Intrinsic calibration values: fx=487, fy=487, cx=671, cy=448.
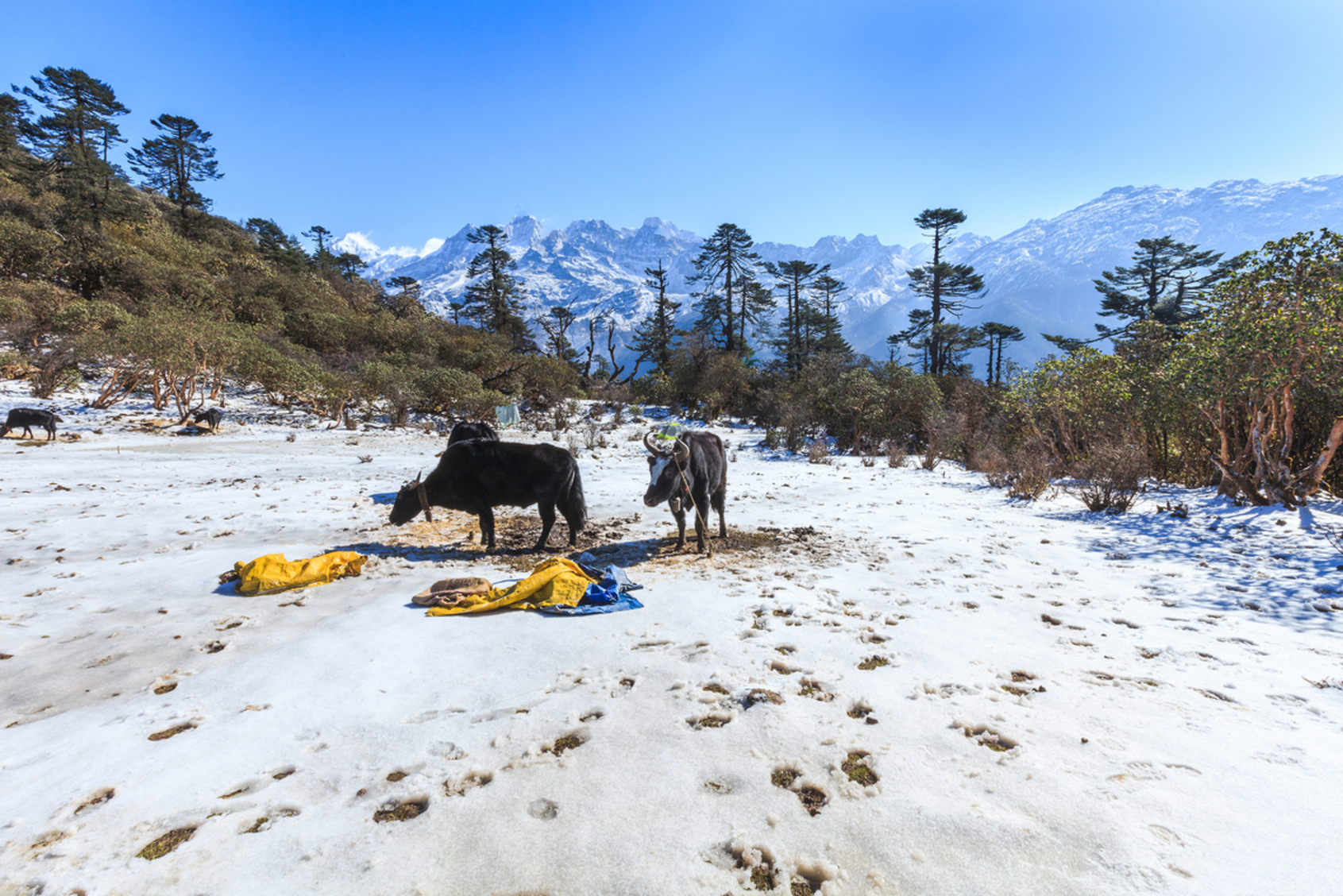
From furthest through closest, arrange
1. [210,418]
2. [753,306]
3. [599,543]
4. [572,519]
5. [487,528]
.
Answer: [753,306] < [210,418] < [599,543] < [572,519] < [487,528]

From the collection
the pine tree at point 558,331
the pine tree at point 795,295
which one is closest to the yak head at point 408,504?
the pine tree at point 558,331

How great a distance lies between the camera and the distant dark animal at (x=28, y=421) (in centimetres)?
1256

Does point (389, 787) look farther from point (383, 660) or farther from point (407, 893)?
point (383, 660)

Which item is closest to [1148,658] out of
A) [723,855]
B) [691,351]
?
[723,855]

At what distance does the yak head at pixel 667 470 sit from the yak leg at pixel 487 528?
2.26 meters

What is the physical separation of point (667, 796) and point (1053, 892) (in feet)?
4.81

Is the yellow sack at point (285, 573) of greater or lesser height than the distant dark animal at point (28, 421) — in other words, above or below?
below

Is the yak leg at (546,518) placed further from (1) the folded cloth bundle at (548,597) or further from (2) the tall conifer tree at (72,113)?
(2) the tall conifer tree at (72,113)

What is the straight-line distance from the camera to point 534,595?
450 cm

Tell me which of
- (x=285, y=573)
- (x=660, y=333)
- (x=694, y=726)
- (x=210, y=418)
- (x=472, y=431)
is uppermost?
(x=660, y=333)

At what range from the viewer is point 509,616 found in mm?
4258

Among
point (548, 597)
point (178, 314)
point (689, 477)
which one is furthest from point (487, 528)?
point (178, 314)

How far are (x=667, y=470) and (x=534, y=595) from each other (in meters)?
2.41

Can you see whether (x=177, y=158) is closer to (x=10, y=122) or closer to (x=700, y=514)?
(x=10, y=122)
